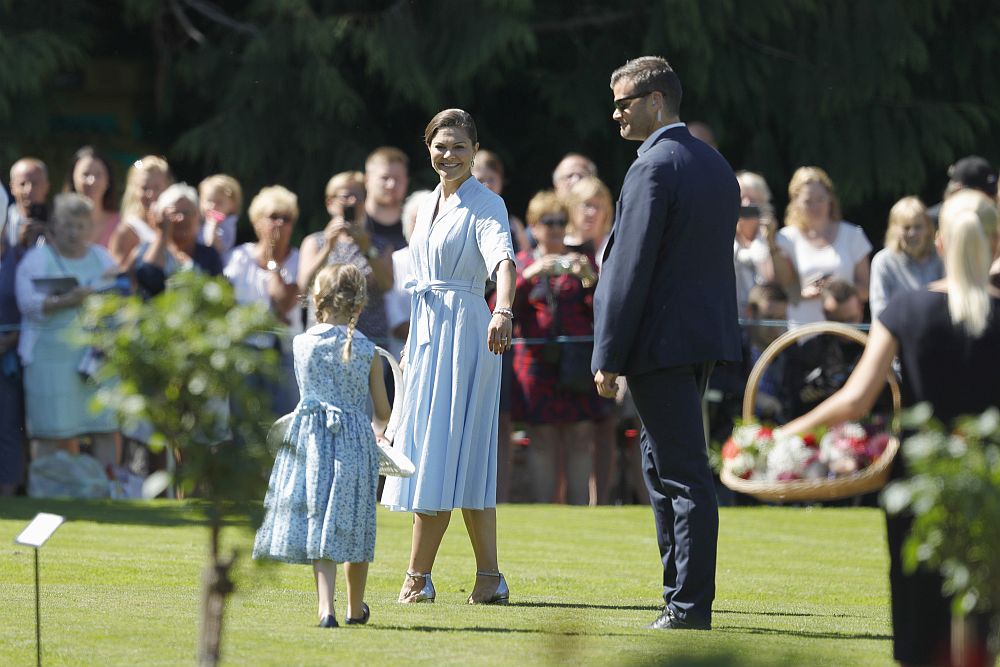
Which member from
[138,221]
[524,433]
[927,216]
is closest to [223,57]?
[138,221]

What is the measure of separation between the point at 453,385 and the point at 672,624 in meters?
1.63

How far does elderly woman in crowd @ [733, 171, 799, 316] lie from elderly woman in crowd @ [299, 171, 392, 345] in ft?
8.56

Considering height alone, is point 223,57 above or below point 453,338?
above

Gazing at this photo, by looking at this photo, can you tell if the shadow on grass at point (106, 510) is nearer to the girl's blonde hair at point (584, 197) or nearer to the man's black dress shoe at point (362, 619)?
the girl's blonde hair at point (584, 197)

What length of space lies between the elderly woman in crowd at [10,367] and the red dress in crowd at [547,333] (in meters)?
3.51

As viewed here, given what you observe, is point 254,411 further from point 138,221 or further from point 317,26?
point 317,26

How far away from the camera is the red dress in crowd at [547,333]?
13.8m

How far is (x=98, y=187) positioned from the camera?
562 inches

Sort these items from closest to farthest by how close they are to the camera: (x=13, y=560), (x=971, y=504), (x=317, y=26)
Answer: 1. (x=971, y=504)
2. (x=13, y=560)
3. (x=317, y=26)

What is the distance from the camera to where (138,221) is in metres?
14.2

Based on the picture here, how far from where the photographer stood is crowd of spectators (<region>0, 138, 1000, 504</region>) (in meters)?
13.5

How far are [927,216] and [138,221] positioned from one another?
5.70 m

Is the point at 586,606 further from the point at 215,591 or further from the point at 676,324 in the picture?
the point at 215,591

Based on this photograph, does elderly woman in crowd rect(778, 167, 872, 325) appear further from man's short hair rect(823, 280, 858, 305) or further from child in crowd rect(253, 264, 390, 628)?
child in crowd rect(253, 264, 390, 628)
